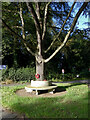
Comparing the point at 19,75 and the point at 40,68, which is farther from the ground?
the point at 40,68

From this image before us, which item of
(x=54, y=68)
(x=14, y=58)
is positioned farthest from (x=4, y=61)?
(x=54, y=68)

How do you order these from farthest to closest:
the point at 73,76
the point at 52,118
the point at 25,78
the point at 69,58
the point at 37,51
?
the point at 69,58, the point at 73,76, the point at 25,78, the point at 37,51, the point at 52,118

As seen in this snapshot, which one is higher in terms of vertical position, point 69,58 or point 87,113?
point 69,58

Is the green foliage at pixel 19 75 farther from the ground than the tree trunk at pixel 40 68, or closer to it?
closer to it

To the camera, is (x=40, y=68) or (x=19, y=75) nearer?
(x=40, y=68)

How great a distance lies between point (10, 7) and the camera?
10625 millimetres

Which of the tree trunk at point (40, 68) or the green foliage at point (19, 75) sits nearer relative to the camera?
the tree trunk at point (40, 68)

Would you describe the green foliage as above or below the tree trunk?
below

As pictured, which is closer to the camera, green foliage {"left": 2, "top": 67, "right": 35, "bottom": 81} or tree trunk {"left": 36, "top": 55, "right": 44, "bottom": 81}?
tree trunk {"left": 36, "top": 55, "right": 44, "bottom": 81}

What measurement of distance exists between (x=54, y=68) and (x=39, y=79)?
14.9 meters

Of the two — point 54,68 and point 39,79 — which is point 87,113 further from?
point 54,68

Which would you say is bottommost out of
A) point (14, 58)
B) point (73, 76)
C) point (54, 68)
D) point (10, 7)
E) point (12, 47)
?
point (73, 76)

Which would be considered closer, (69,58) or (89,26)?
(89,26)

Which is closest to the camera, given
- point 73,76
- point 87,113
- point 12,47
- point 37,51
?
point 87,113
